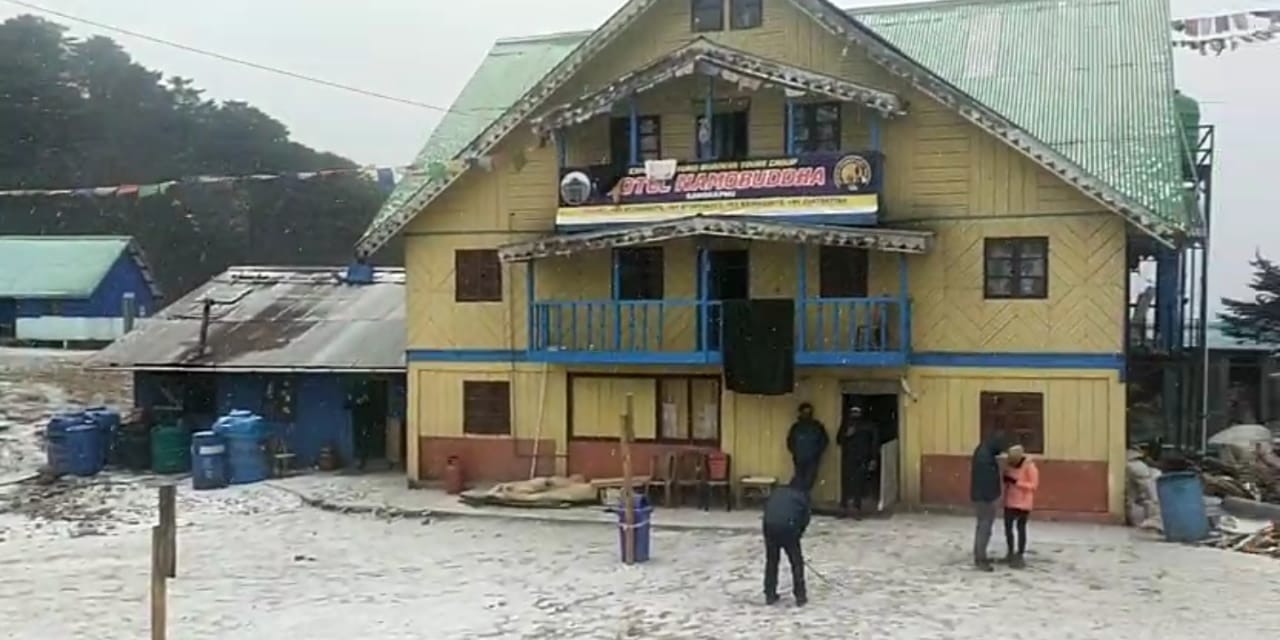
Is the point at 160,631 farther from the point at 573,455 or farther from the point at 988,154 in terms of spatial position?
the point at 988,154

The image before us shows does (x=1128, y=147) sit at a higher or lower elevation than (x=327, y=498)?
higher

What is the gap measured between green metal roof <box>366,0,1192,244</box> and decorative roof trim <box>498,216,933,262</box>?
2629 millimetres

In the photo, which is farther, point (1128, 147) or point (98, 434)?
point (98, 434)

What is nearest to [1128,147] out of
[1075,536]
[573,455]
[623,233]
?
[1075,536]

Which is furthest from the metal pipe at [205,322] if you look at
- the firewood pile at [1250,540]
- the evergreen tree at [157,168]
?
the evergreen tree at [157,168]

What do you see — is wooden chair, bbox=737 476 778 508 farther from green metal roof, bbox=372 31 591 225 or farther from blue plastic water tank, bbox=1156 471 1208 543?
green metal roof, bbox=372 31 591 225

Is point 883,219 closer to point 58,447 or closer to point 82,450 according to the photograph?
point 82,450

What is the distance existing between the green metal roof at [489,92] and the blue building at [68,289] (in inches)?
1010

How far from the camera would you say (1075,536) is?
54.4ft

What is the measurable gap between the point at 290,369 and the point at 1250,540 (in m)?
16.7

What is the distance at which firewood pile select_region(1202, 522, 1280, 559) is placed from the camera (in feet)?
50.4

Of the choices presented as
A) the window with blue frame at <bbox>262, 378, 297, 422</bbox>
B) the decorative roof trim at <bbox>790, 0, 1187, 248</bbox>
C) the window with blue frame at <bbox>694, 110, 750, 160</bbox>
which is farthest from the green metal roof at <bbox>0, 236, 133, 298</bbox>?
the decorative roof trim at <bbox>790, 0, 1187, 248</bbox>

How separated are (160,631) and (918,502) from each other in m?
11.7

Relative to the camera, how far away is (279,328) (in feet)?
85.1
